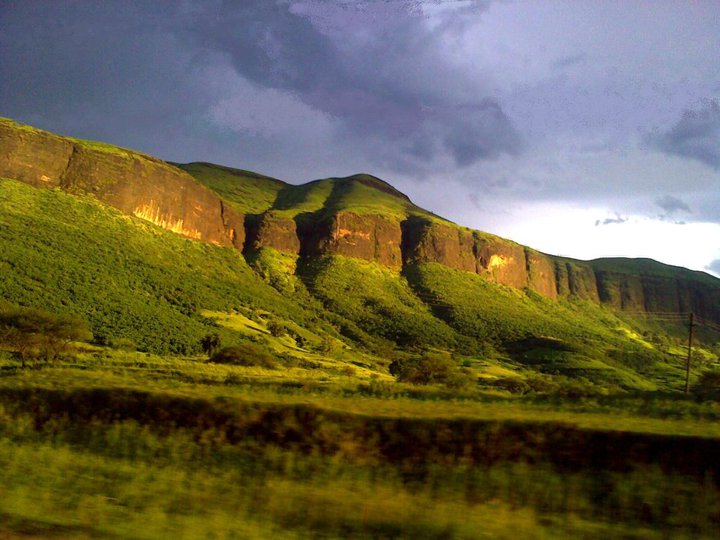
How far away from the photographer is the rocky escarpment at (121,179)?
10769cm

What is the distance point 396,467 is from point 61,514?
532 centimetres

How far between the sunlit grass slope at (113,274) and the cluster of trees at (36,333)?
17.2 m

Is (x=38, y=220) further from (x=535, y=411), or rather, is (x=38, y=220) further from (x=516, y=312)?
(x=516, y=312)

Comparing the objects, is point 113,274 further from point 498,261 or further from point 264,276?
point 498,261

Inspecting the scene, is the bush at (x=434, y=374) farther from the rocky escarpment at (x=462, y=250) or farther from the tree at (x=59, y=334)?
the rocky escarpment at (x=462, y=250)

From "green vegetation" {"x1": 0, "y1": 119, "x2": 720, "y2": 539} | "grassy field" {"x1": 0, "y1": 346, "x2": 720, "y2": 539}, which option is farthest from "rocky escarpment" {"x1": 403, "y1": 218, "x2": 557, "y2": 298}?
"grassy field" {"x1": 0, "y1": 346, "x2": 720, "y2": 539}

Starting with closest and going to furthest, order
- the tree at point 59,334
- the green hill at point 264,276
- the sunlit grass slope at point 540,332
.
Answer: the tree at point 59,334 < the green hill at point 264,276 < the sunlit grass slope at point 540,332

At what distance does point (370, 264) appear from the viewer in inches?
6521

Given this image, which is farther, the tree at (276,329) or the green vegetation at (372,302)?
the green vegetation at (372,302)

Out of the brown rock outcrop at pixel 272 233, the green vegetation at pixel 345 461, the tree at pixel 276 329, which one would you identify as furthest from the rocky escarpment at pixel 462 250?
the green vegetation at pixel 345 461

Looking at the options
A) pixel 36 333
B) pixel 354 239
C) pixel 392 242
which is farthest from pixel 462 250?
pixel 36 333

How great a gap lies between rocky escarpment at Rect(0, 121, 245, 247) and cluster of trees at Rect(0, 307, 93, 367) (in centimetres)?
Result: 6431

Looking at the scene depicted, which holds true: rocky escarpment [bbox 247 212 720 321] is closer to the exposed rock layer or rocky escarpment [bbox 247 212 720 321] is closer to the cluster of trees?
the exposed rock layer

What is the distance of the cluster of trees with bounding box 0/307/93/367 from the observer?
48.8 metres
